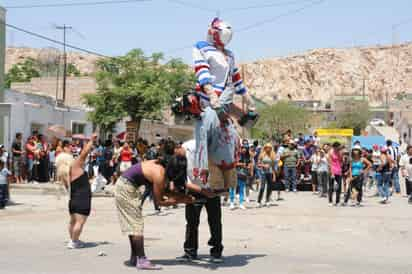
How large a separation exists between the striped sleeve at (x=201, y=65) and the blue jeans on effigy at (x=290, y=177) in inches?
527

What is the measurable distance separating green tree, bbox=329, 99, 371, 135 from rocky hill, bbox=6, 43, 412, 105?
246 ft

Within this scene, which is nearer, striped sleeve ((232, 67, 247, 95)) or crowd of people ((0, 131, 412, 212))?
striped sleeve ((232, 67, 247, 95))

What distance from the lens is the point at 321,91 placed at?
16475 centimetres

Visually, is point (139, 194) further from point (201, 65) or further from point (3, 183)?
point (3, 183)

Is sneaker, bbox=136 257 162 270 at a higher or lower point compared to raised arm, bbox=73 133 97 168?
lower

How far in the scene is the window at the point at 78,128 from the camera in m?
41.9

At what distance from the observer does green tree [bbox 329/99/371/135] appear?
269 feet

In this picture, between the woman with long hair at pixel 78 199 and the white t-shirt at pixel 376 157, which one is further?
the white t-shirt at pixel 376 157

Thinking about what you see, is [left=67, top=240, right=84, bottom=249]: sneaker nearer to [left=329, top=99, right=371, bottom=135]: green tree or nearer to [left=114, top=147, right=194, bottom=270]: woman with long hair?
[left=114, top=147, right=194, bottom=270]: woman with long hair

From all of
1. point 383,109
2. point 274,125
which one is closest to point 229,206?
point 274,125

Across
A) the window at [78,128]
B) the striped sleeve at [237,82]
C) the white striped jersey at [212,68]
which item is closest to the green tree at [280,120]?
the window at [78,128]

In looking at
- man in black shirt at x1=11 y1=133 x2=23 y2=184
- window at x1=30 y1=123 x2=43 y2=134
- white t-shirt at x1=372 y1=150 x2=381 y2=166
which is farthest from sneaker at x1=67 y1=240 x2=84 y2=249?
window at x1=30 y1=123 x2=43 y2=134

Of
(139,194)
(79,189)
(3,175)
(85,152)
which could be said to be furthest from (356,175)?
(139,194)

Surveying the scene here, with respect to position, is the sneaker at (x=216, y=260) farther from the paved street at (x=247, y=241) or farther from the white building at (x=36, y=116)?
the white building at (x=36, y=116)
